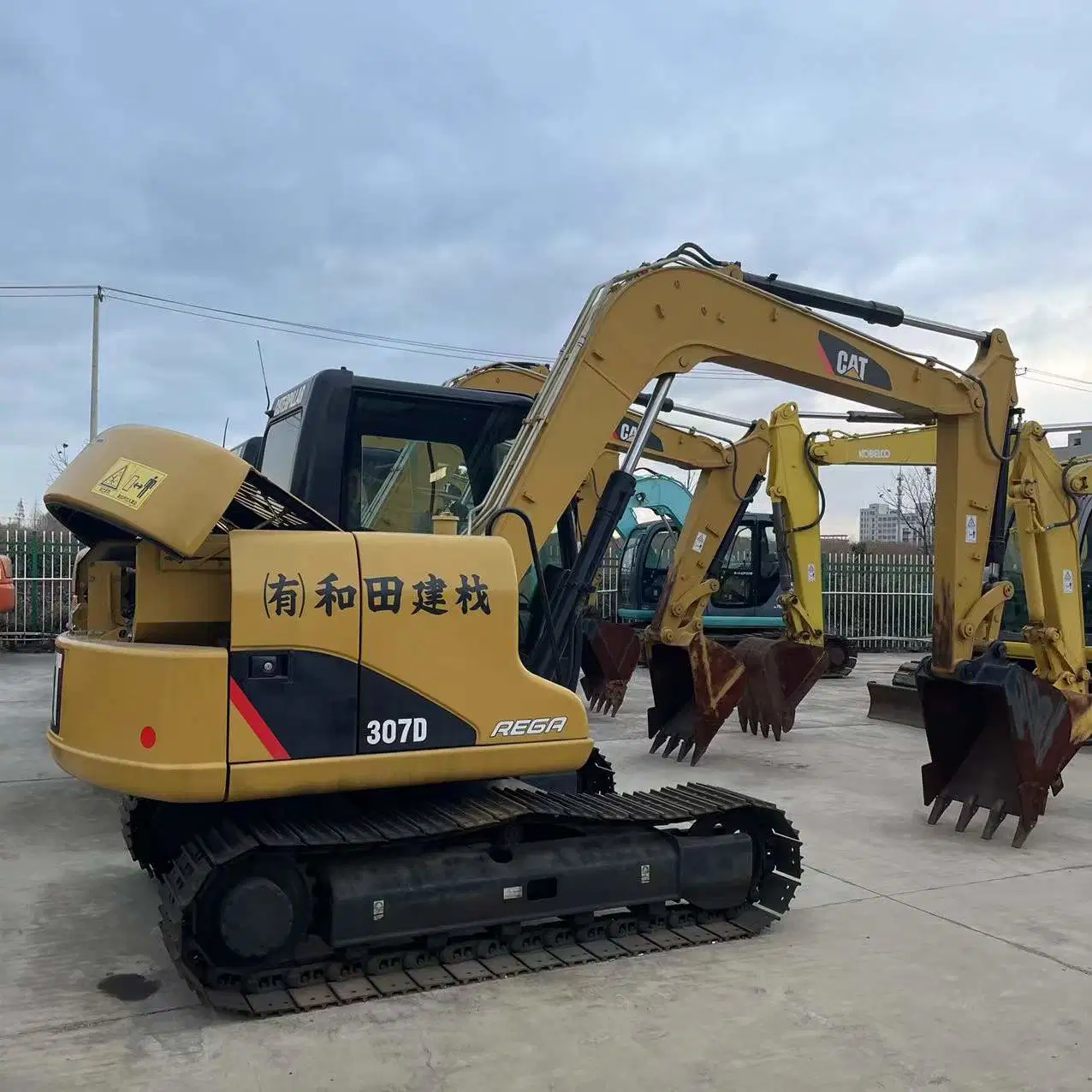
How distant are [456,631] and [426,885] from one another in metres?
0.96

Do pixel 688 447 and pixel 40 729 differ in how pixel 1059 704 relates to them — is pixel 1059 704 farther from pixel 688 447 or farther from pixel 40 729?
pixel 40 729

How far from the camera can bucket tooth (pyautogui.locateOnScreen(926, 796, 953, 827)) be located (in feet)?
22.2

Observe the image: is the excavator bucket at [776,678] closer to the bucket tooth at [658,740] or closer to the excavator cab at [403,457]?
the bucket tooth at [658,740]

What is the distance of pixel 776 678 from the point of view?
1052 cm

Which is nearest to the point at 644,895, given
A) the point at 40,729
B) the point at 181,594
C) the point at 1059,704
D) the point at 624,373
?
the point at 181,594

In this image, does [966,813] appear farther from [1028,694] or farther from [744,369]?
[744,369]

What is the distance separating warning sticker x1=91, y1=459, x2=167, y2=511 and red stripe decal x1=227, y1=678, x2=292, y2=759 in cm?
72

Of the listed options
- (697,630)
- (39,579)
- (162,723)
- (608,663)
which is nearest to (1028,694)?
(697,630)

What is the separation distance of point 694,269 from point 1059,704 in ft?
11.1

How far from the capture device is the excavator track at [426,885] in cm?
386

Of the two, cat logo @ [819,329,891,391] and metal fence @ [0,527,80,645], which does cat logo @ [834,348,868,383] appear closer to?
cat logo @ [819,329,891,391]

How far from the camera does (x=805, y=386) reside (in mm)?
7031

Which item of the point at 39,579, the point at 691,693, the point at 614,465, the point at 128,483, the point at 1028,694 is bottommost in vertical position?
the point at 691,693

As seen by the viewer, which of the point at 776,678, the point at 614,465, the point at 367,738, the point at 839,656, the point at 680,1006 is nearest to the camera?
the point at 680,1006
